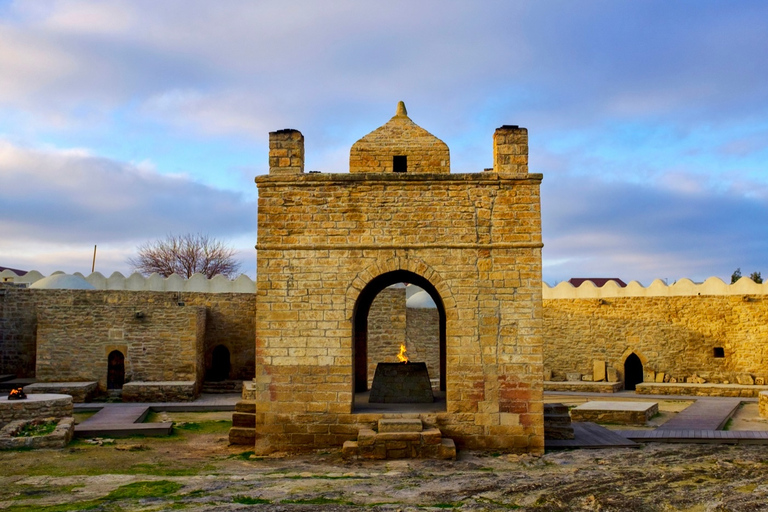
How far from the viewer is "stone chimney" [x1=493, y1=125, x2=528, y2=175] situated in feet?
31.0

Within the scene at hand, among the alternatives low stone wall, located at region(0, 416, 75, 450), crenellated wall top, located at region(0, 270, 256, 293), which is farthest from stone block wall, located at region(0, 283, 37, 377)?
low stone wall, located at region(0, 416, 75, 450)

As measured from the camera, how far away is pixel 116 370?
686 inches

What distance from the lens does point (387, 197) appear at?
9.46m

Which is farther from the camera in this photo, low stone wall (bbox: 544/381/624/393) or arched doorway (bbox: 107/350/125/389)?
low stone wall (bbox: 544/381/624/393)

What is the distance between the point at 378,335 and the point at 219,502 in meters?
12.1

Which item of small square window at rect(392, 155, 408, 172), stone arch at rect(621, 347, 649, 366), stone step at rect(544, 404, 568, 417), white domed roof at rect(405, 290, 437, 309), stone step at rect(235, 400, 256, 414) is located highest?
small square window at rect(392, 155, 408, 172)

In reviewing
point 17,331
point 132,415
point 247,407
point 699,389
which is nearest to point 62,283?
point 17,331

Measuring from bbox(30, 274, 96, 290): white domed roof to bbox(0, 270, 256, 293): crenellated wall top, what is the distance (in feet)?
1.34

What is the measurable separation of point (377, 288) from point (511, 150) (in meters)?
4.08

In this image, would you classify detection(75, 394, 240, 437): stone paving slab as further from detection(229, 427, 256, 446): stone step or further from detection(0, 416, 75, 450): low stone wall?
detection(229, 427, 256, 446): stone step

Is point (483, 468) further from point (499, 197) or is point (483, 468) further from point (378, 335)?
point (378, 335)

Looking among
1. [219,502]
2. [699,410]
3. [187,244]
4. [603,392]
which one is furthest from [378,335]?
[187,244]

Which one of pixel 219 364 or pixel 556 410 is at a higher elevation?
pixel 219 364

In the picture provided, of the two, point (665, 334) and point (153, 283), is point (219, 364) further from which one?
point (665, 334)
